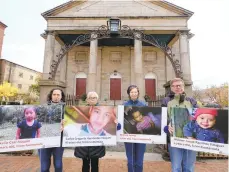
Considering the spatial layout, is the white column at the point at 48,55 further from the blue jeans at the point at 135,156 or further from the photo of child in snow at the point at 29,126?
the blue jeans at the point at 135,156

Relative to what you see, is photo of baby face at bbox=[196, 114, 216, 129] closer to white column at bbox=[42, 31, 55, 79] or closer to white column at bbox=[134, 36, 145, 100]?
white column at bbox=[134, 36, 145, 100]

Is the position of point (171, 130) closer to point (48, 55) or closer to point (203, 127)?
point (203, 127)

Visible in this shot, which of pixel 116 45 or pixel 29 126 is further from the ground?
pixel 116 45

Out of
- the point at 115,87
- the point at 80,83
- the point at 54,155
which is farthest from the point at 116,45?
the point at 54,155

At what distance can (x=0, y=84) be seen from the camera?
119 feet

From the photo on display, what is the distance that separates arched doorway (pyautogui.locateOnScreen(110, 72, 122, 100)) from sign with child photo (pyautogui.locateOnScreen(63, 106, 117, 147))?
61.6 ft

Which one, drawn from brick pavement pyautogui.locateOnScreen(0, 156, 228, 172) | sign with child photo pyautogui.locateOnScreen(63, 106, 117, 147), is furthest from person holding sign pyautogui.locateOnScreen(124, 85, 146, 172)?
brick pavement pyautogui.locateOnScreen(0, 156, 228, 172)

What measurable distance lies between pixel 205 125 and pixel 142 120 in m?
1.16

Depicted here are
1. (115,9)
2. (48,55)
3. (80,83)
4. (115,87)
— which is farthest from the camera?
(80,83)

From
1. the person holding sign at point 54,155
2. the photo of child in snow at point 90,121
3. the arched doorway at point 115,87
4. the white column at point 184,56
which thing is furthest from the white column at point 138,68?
the person holding sign at point 54,155

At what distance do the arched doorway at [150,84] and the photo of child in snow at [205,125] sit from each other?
1962cm

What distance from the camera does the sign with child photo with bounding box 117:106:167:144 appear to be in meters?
3.49

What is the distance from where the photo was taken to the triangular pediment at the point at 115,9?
1859 cm

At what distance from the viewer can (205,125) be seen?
3.14m
